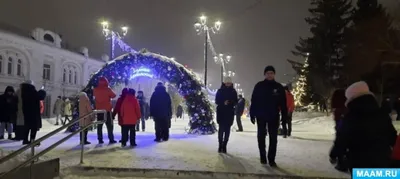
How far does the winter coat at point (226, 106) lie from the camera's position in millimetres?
9469

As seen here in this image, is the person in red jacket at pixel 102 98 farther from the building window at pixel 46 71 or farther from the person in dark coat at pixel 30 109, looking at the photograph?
the building window at pixel 46 71

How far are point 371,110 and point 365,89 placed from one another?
300mm

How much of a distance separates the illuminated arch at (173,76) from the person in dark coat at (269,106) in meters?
7.52

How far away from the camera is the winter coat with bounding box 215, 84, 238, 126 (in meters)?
9.47

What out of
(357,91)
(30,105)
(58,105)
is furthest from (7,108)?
(357,91)

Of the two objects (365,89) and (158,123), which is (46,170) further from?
(158,123)

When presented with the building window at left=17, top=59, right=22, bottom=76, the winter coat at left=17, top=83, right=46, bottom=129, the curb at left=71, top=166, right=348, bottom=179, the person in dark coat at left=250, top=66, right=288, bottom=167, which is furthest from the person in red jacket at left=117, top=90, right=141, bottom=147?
the building window at left=17, top=59, right=22, bottom=76

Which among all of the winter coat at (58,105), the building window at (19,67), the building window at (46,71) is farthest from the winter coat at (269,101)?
the building window at (46,71)

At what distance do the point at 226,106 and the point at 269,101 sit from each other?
2075 millimetres

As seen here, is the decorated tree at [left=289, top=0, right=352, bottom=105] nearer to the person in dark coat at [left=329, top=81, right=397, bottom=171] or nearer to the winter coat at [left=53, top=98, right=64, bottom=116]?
the winter coat at [left=53, top=98, right=64, bottom=116]

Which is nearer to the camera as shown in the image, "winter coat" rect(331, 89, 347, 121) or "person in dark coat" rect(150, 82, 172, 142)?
"winter coat" rect(331, 89, 347, 121)

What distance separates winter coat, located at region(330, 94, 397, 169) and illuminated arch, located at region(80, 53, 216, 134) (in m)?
11.2

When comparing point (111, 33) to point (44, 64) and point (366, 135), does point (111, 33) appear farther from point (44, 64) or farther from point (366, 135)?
point (366, 135)

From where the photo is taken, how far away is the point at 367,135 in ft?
13.0
